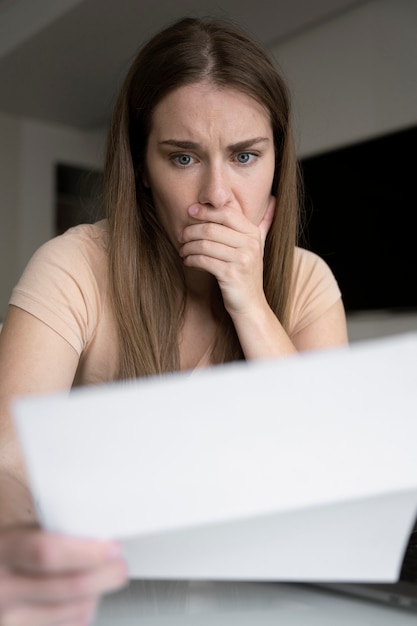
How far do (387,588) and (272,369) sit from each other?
0.79 ft

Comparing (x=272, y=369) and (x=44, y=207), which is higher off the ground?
(x=44, y=207)

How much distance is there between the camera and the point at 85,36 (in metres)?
4.54

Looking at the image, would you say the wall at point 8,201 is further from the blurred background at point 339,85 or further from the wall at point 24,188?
the blurred background at point 339,85

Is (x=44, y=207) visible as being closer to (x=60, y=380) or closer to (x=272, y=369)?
(x=60, y=380)

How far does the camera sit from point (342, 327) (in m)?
1.28

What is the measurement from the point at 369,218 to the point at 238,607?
3639 mm

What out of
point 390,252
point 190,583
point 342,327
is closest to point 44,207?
point 390,252

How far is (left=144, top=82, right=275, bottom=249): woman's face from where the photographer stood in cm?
105

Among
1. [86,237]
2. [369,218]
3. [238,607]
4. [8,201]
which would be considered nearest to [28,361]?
[86,237]

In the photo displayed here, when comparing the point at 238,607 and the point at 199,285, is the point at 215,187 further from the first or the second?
the point at 238,607

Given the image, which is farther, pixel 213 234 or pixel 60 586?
pixel 213 234

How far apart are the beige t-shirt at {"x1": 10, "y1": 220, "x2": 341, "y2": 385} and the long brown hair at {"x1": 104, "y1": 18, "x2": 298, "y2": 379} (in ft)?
0.08

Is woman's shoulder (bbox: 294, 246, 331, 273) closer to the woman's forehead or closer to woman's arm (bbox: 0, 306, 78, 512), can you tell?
the woman's forehead

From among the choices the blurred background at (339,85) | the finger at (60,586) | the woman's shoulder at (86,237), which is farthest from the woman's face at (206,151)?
the blurred background at (339,85)
